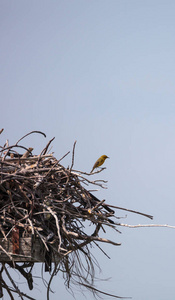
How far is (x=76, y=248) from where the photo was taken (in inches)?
230

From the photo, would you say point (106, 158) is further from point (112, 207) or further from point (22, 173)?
point (22, 173)

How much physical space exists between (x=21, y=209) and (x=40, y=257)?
0.50 meters

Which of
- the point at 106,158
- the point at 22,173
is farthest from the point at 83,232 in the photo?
the point at 106,158

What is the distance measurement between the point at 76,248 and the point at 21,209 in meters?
0.83

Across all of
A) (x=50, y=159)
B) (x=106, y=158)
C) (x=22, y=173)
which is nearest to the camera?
(x=22, y=173)

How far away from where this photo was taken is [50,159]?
5664mm

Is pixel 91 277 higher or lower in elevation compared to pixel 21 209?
lower

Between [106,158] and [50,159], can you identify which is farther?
[106,158]

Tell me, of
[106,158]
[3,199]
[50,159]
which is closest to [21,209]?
[3,199]

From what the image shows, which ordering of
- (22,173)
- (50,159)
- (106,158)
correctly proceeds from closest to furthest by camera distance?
(22,173), (50,159), (106,158)

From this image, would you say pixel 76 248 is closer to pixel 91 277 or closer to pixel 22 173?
pixel 91 277

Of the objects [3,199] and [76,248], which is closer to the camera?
[3,199]

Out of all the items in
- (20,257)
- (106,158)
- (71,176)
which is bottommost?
(20,257)

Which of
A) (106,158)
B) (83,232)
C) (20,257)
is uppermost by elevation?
(106,158)
